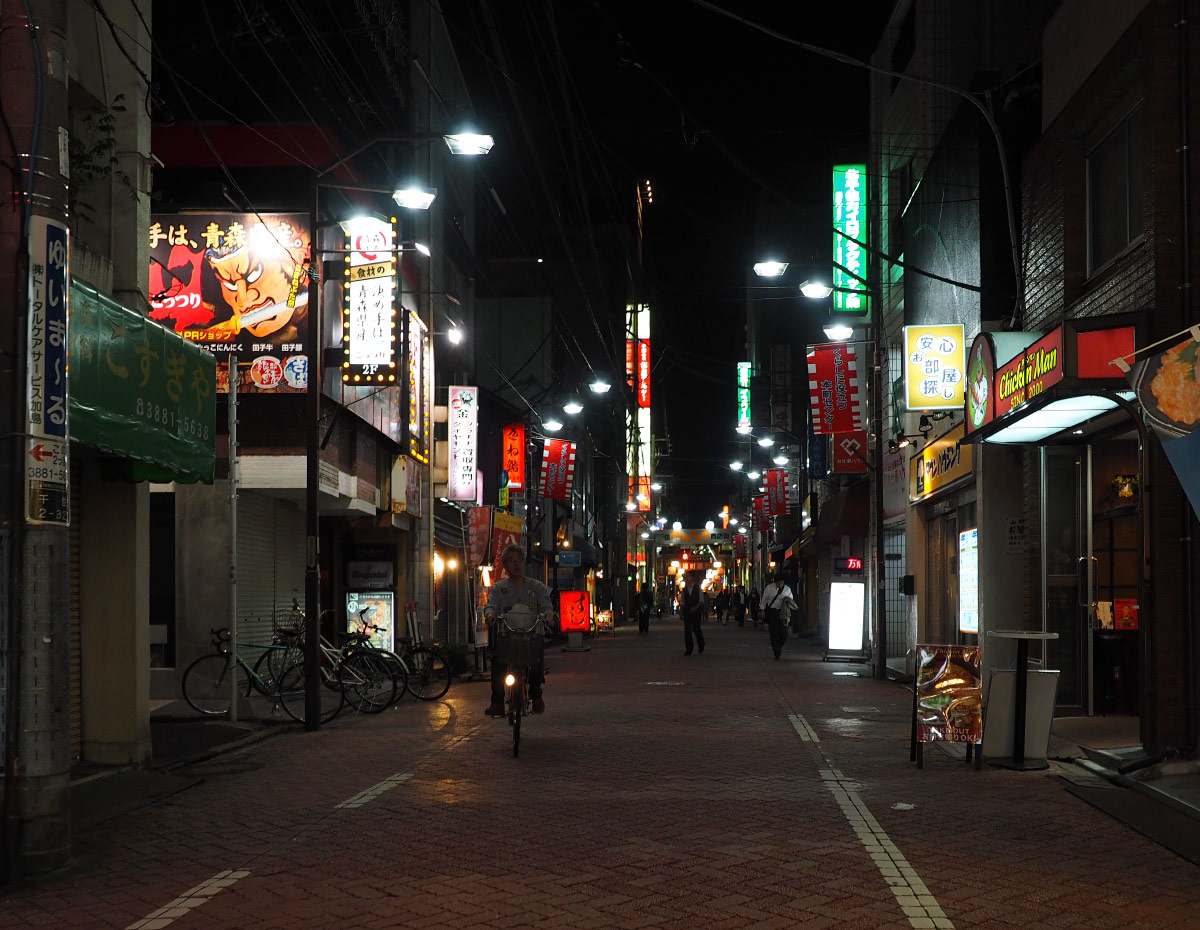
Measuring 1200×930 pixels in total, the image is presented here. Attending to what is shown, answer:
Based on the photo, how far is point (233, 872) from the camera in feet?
25.4

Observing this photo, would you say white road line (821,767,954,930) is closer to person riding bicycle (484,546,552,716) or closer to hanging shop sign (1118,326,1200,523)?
hanging shop sign (1118,326,1200,523)

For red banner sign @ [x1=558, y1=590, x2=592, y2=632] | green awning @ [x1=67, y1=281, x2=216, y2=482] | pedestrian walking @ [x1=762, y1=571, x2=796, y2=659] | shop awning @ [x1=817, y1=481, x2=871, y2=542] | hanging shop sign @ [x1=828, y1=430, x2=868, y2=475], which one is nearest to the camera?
green awning @ [x1=67, y1=281, x2=216, y2=482]

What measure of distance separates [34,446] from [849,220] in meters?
21.7

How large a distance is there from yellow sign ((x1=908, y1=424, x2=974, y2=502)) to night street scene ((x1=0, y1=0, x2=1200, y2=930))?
0.17 m

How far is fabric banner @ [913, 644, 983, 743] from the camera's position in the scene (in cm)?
1187

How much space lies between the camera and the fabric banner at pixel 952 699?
467 inches

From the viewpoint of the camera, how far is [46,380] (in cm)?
800

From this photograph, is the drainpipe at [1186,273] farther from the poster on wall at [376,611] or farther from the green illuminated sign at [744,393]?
the green illuminated sign at [744,393]

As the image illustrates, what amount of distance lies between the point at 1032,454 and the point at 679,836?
413 inches

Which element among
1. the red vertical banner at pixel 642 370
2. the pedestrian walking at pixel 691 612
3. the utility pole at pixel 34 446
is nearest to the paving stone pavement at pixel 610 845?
the utility pole at pixel 34 446

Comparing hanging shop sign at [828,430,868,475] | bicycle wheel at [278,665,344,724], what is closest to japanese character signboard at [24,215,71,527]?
bicycle wheel at [278,665,344,724]

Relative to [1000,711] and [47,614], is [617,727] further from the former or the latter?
[47,614]

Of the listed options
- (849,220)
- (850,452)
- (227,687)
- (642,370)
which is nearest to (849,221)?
(849,220)

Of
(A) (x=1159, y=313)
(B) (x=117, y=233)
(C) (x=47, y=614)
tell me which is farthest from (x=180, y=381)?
(A) (x=1159, y=313)
